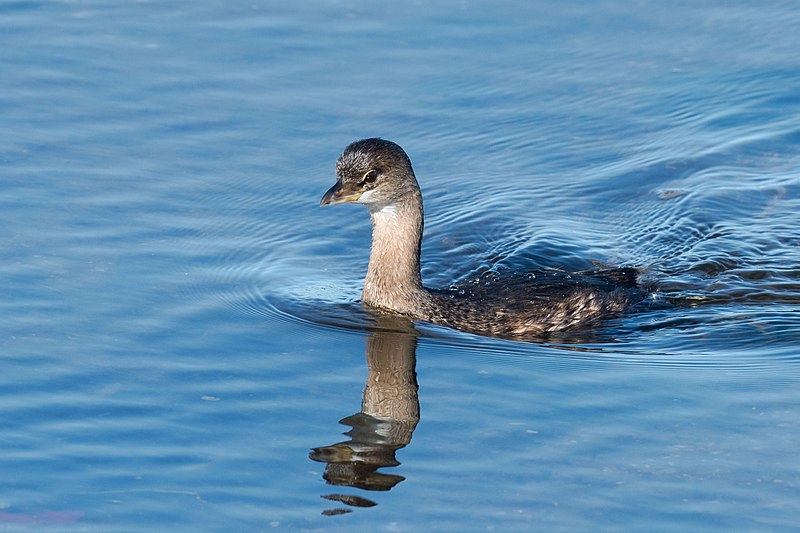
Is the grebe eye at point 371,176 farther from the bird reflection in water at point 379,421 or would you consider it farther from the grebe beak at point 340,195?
the bird reflection in water at point 379,421

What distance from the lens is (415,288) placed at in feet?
36.8

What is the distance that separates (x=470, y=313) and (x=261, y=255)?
2.19 metres

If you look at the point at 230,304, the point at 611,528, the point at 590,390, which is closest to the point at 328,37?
the point at 230,304

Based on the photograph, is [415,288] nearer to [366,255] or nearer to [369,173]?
[369,173]

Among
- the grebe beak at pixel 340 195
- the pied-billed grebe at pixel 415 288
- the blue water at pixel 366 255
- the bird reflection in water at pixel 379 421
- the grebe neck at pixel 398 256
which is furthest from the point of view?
the grebe neck at pixel 398 256

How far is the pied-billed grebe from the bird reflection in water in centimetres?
35

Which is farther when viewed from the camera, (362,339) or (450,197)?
(450,197)

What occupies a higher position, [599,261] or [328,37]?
[328,37]

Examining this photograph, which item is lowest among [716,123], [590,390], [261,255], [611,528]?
[611,528]

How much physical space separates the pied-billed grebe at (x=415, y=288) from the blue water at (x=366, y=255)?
0.90 feet

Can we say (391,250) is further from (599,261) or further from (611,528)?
(611,528)

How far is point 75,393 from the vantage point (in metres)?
9.10

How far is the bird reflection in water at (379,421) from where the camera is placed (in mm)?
8141

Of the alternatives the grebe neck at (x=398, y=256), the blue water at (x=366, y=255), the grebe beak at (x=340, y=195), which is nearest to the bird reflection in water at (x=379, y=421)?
the blue water at (x=366, y=255)
